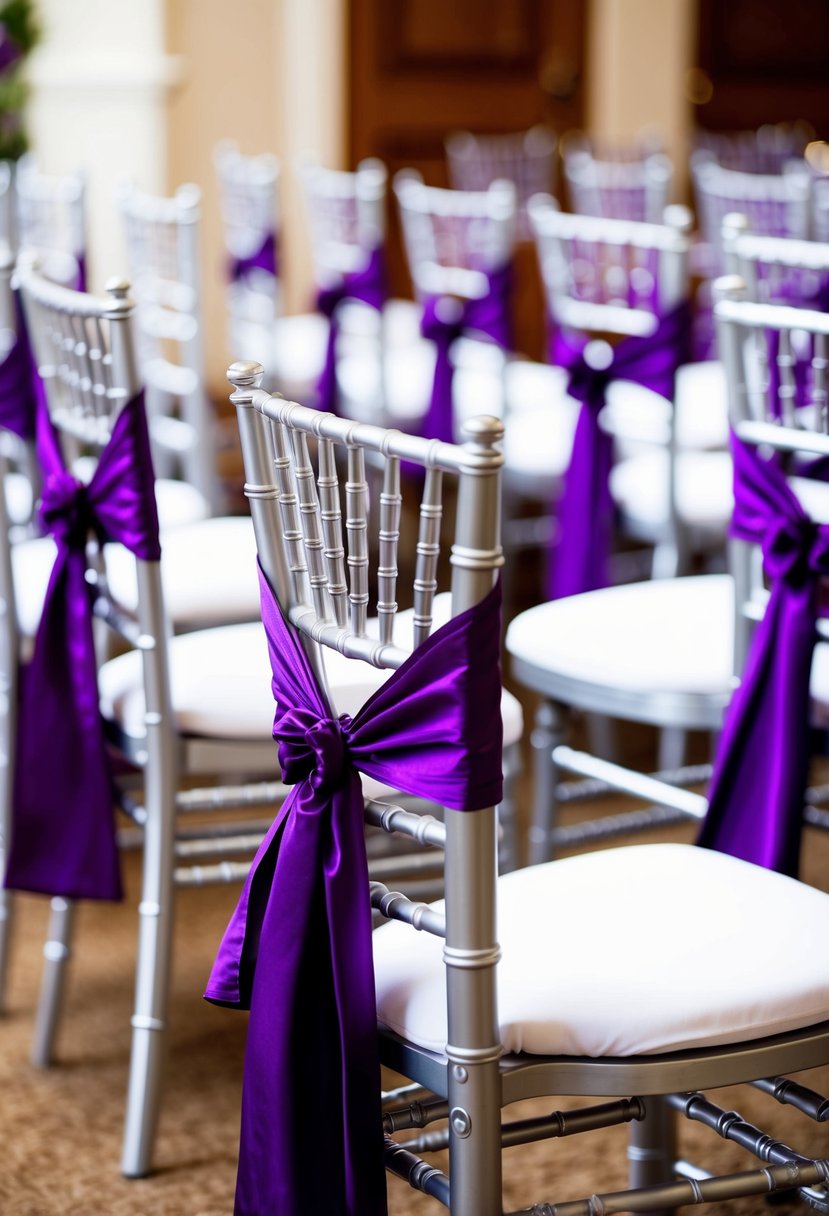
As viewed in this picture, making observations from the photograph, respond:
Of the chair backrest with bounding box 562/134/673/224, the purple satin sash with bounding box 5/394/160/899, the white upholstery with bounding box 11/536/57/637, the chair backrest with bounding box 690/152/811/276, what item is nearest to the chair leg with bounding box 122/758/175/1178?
the purple satin sash with bounding box 5/394/160/899

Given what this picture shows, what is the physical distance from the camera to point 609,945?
1369mm

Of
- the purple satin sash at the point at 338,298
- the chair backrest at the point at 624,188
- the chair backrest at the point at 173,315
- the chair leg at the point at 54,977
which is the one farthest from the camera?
the chair backrest at the point at 624,188

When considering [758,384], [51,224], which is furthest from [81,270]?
[758,384]

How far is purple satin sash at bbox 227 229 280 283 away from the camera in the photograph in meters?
4.12

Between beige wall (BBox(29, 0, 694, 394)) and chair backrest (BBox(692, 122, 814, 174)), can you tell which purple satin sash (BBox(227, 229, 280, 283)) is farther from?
chair backrest (BBox(692, 122, 814, 174))

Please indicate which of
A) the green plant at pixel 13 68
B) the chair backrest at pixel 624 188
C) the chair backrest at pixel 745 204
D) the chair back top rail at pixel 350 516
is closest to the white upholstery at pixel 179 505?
the chair back top rail at pixel 350 516

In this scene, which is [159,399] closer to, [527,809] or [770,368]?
[527,809]

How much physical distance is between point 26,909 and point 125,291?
134 cm

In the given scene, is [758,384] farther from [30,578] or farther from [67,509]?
[30,578]

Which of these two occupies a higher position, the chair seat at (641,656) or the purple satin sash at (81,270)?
the purple satin sash at (81,270)

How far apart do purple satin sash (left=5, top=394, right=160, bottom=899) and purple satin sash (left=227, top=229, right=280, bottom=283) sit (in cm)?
208

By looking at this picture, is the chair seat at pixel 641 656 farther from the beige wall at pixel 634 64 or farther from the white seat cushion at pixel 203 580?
the beige wall at pixel 634 64

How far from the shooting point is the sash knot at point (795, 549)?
1767 millimetres

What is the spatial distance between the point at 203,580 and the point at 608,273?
1391mm
